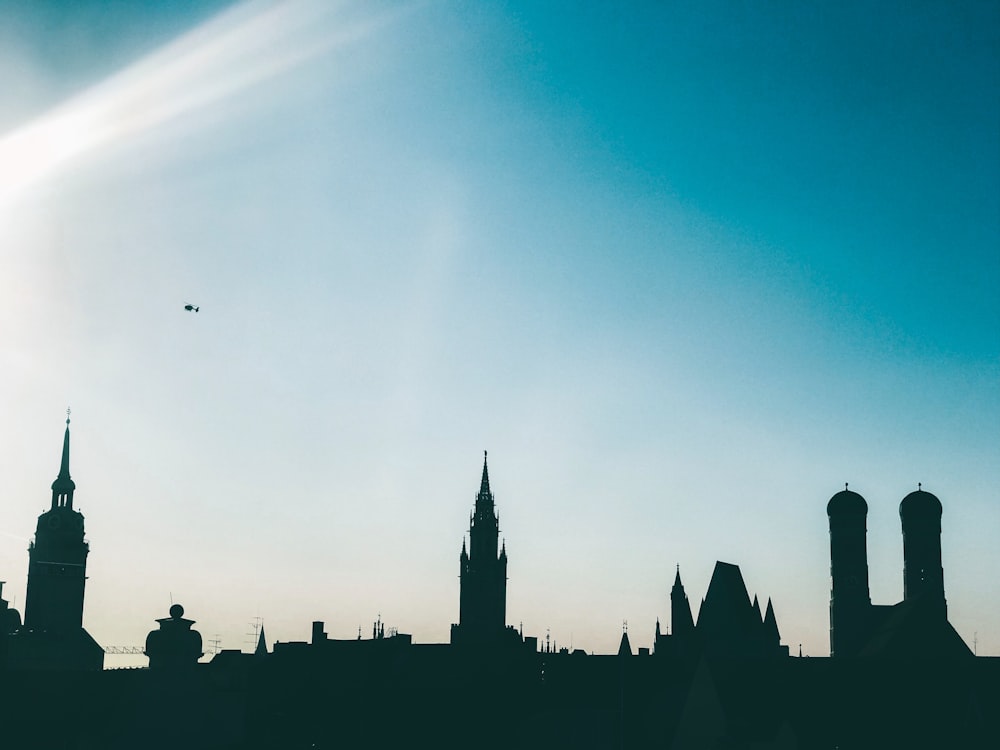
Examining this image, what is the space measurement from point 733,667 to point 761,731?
24.3 feet

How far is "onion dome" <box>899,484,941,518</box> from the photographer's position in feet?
318

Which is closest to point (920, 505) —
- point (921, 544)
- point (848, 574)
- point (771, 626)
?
point (921, 544)

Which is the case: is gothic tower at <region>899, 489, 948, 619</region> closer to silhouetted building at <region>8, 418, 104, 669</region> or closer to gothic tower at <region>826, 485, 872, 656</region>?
gothic tower at <region>826, 485, 872, 656</region>

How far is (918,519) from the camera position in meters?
96.9

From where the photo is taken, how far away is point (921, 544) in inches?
3804

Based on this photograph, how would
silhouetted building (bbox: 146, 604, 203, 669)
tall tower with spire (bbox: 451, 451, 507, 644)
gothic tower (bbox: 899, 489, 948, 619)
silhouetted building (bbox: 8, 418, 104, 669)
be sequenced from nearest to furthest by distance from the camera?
1. silhouetted building (bbox: 146, 604, 203, 669)
2. gothic tower (bbox: 899, 489, 948, 619)
3. silhouetted building (bbox: 8, 418, 104, 669)
4. tall tower with spire (bbox: 451, 451, 507, 644)

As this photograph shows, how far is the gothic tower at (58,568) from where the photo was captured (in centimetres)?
11844

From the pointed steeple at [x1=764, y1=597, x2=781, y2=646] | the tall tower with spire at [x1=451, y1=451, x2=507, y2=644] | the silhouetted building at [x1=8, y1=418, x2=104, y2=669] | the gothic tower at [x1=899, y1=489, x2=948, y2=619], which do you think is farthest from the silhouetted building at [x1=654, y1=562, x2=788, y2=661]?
the silhouetted building at [x1=8, y1=418, x2=104, y2=669]

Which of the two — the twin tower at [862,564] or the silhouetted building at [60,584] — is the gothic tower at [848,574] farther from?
the silhouetted building at [60,584]

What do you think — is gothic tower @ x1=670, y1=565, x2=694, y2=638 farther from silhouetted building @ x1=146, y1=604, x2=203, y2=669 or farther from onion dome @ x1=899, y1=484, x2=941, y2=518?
silhouetted building @ x1=146, y1=604, x2=203, y2=669

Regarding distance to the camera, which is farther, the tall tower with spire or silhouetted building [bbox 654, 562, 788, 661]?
the tall tower with spire

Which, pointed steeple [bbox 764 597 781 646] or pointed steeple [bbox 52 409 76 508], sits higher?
pointed steeple [bbox 52 409 76 508]

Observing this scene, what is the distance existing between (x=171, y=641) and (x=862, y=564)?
57050mm

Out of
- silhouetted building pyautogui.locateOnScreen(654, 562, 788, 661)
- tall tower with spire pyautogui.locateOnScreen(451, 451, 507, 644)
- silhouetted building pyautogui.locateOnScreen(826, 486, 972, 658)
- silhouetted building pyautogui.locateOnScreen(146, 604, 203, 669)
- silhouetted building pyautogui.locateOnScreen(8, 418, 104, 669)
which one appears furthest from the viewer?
tall tower with spire pyautogui.locateOnScreen(451, 451, 507, 644)
